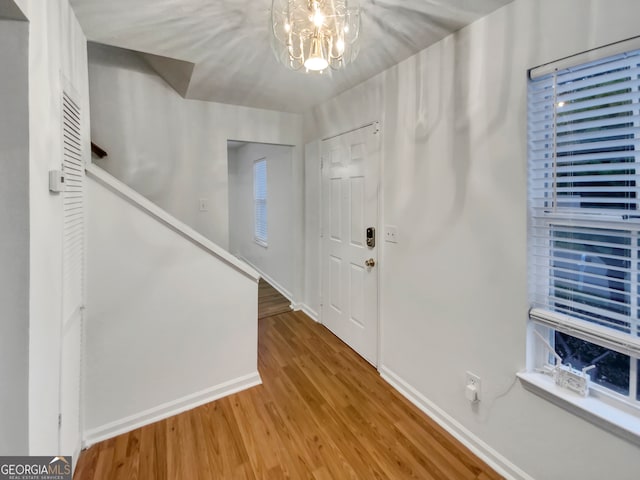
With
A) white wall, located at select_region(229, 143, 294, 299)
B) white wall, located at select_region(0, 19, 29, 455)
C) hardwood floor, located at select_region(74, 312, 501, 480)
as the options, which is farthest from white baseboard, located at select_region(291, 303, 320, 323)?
white wall, located at select_region(0, 19, 29, 455)

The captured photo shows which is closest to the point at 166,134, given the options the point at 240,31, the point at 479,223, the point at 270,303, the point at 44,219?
the point at 240,31

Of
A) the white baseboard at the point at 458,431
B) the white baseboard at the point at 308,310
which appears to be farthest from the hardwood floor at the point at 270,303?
the white baseboard at the point at 458,431

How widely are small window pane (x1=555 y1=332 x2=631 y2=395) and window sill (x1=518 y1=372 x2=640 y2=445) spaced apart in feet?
0.31

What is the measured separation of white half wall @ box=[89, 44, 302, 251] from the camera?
2514mm

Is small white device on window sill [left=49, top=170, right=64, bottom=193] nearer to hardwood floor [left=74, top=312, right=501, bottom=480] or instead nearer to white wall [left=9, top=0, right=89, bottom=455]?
white wall [left=9, top=0, right=89, bottom=455]

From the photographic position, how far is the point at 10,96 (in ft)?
3.04

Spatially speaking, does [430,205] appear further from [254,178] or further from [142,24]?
[254,178]

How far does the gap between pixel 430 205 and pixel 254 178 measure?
3916mm

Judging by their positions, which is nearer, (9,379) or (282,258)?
(9,379)

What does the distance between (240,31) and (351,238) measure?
171 cm

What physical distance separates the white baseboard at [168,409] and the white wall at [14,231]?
36.1 inches

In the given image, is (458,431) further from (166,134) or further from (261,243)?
(261,243)

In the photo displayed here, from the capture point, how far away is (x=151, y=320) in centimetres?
184

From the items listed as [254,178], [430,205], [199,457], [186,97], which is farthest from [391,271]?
[254,178]
